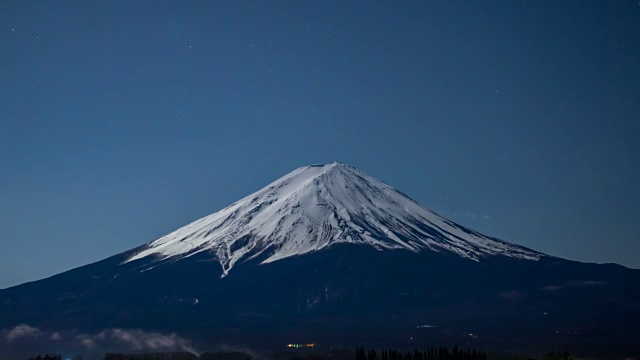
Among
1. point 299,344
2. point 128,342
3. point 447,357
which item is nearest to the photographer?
point 447,357

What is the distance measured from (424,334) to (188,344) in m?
49.9

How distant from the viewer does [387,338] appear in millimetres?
184625

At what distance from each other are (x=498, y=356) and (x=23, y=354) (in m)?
100

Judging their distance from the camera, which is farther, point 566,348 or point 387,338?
point 387,338

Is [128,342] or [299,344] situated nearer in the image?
[299,344]

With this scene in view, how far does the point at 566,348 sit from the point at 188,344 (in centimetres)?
7692

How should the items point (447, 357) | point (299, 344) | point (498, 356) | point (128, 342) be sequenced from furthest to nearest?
point (128, 342), point (299, 344), point (498, 356), point (447, 357)

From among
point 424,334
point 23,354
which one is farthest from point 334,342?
point 23,354

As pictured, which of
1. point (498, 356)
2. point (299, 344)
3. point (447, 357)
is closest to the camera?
point (447, 357)

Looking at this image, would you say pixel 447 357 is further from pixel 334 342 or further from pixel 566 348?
pixel 334 342


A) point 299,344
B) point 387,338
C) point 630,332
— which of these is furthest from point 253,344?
point 630,332

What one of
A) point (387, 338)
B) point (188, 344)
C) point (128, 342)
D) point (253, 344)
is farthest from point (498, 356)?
point (128, 342)

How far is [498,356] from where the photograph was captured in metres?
157

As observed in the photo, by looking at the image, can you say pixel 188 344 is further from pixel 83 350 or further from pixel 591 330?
pixel 591 330
